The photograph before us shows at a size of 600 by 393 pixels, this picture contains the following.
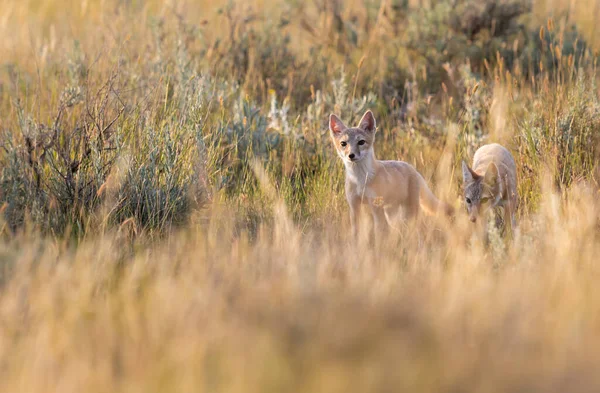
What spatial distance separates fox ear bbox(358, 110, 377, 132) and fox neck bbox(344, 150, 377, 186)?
0.26 meters

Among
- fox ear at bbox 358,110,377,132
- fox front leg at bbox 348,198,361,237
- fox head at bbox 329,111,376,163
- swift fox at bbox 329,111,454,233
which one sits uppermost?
fox ear at bbox 358,110,377,132

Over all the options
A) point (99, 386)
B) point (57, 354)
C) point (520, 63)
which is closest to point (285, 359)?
point (99, 386)

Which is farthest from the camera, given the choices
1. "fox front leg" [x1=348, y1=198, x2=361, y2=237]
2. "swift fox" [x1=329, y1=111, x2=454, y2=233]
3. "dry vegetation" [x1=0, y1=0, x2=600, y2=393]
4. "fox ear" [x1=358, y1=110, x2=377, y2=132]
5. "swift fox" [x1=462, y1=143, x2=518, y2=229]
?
"fox ear" [x1=358, y1=110, x2=377, y2=132]

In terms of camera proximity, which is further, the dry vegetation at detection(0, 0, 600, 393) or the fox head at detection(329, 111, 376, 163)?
the fox head at detection(329, 111, 376, 163)

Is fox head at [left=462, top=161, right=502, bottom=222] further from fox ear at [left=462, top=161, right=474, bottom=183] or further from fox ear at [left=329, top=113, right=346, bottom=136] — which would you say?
fox ear at [left=329, top=113, right=346, bottom=136]

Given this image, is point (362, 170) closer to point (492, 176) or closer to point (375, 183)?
point (375, 183)

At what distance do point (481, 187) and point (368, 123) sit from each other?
1105mm

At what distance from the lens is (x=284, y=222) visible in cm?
468

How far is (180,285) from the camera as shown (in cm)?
329

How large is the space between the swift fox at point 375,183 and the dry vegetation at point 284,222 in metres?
0.18

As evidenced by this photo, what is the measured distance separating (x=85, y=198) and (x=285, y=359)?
2788 millimetres

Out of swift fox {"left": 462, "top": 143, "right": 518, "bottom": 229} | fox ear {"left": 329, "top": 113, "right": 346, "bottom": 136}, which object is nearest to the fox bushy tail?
swift fox {"left": 462, "top": 143, "right": 518, "bottom": 229}

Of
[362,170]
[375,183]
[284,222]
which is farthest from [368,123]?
[284,222]

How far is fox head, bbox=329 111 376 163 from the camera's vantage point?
221 inches
